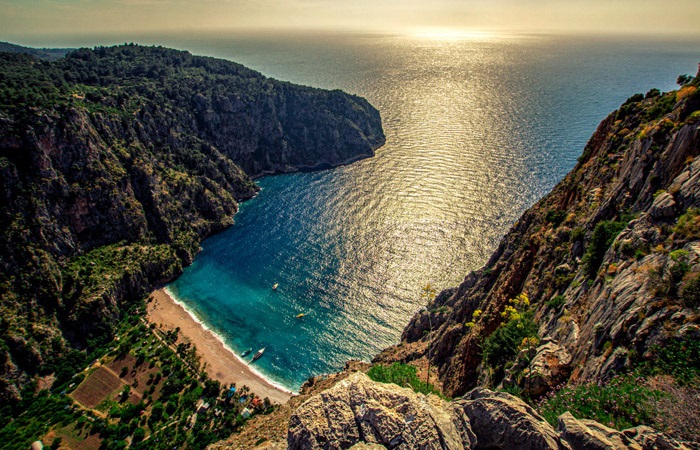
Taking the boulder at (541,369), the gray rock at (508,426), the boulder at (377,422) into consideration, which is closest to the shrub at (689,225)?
the boulder at (541,369)

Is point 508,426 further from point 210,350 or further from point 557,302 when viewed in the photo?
point 210,350

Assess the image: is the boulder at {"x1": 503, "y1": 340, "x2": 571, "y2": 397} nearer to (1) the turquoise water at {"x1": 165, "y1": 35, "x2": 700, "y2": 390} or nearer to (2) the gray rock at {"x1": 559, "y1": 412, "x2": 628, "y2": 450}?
(2) the gray rock at {"x1": 559, "y1": 412, "x2": 628, "y2": 450}

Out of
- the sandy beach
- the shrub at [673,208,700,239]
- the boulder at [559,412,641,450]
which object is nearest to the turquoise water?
the sandy beach

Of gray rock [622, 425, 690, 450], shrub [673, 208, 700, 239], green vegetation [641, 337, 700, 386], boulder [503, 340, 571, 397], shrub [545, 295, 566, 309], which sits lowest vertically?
boulder [503, 340, 571, 397]

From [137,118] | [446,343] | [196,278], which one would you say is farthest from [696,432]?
[137,118]

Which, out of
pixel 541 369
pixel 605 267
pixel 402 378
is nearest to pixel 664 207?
pixel 605 267

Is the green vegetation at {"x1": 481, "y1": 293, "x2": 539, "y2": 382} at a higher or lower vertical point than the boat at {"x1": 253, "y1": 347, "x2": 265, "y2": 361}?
higher

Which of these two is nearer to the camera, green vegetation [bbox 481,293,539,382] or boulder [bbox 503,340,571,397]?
boulder [bbox 503,340,571,397]
